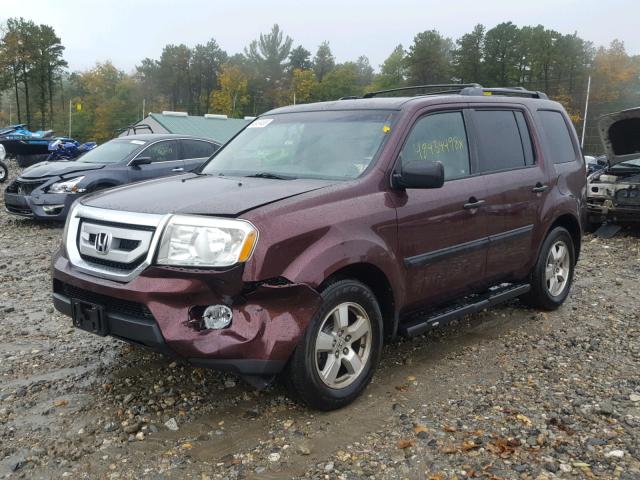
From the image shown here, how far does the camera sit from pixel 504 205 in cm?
470

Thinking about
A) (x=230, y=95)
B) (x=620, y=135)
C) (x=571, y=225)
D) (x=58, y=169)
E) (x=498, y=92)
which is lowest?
(x=571, y=225)

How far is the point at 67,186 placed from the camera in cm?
997

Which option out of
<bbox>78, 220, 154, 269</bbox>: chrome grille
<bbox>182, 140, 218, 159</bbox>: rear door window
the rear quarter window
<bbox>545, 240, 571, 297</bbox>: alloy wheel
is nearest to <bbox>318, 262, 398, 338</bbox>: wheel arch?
<bbox>78, 220, 154, 269</bbox>: chrome grille

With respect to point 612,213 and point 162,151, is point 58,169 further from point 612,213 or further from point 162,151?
point 612,213

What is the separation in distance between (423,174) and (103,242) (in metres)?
1.92

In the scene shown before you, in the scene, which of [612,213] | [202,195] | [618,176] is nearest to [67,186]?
[202,195]

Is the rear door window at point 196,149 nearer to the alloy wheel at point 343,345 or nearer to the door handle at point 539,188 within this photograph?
the door handle at point 539,188

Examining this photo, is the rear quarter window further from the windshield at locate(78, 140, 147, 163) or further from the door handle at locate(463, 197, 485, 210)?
the windshield at locate(78, 140, 147, 163)

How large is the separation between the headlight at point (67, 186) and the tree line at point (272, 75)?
41.1 metres

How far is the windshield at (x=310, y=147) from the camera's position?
3.98m

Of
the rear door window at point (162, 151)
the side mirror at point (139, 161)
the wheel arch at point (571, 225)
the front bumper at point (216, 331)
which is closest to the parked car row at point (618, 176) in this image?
the wheel arch at point (571, 225)

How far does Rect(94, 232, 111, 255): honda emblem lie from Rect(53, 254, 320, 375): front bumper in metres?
0.26

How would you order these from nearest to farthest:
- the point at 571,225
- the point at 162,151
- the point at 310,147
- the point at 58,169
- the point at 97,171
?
the point at 310,147 < the point at 571,225 < the point at 97,171 < the point at 58,169 < the point at 162,151

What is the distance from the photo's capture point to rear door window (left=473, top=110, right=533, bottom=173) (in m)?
4.66
